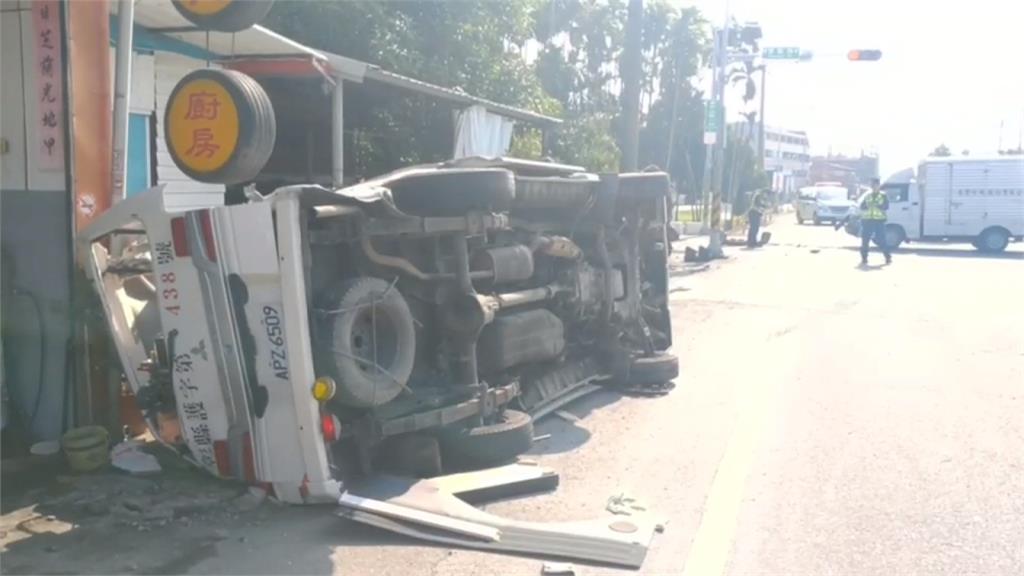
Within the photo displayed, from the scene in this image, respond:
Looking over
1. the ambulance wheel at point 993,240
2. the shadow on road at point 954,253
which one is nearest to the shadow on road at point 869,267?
the shadow on road at point 954,253

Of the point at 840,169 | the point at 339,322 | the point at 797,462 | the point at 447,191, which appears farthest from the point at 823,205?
the point at 840,169

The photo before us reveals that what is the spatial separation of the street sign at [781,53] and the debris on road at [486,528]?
23.7 m

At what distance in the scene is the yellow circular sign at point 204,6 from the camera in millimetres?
6023

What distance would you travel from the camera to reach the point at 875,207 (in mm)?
22234

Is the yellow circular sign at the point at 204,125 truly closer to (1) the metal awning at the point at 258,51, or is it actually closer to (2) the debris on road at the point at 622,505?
(2) the debris on road at the point at 622,505

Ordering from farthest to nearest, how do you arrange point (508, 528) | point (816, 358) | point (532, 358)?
point (816, 358)
point (532, 358)
point (508, 528)

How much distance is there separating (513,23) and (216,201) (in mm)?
7890

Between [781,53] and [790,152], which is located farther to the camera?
[790,152]

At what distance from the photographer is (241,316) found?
4.90 metres

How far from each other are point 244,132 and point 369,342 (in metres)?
1.38

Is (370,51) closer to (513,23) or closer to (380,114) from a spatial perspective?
(380,114)

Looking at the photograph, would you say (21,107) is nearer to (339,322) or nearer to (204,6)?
(204,6)

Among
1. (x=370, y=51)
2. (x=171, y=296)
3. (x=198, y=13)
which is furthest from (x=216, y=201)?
(x=171, y=296)

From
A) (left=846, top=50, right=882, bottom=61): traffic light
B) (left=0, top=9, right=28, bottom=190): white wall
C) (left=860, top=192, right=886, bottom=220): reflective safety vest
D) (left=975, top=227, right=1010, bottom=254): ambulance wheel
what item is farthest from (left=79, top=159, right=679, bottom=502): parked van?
(left=975, top=227, right=1010, bottom=254): ambulance wheel
